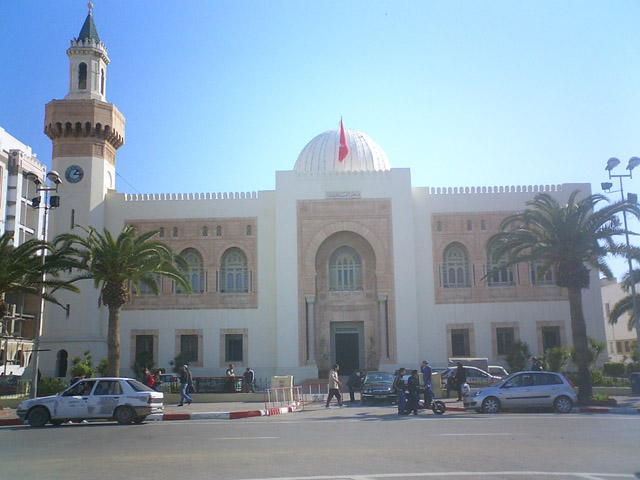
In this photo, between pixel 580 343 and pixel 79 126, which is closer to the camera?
pixel 580 343

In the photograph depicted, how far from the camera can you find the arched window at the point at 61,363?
3050cm

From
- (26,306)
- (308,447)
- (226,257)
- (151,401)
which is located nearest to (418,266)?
(226,257)

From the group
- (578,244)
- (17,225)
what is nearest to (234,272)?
(578,244)

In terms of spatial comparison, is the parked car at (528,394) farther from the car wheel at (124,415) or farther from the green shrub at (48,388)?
the green shrub at (48,388)

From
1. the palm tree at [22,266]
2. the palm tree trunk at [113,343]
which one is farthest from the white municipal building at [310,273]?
the palm tree at [22,266]

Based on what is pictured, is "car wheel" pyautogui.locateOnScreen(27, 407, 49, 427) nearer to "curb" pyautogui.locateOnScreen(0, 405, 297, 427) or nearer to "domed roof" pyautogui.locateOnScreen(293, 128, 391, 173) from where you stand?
"curb" pyautogui.locateOnScreen(0, 405, 297, 427)

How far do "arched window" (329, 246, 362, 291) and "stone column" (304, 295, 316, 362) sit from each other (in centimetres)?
170

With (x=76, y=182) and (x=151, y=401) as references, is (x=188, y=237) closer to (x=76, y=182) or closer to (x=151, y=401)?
(x=76, y=182)

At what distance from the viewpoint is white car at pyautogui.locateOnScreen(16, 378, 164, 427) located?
1545 cm

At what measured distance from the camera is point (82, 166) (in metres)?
32.1

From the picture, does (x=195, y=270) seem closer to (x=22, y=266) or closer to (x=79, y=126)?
(x=79, y=126)

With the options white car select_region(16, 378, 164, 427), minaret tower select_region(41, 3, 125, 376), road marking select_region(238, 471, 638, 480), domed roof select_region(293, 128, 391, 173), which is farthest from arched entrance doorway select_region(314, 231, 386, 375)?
road marking select_region(238, 471, 638, 480)

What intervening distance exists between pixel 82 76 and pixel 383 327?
64.8 feet

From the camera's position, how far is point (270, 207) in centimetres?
3291
